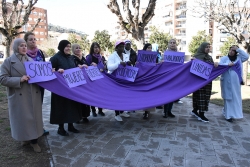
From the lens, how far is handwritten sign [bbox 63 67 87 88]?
12.5 ft

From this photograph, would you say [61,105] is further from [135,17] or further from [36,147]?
[135,17]

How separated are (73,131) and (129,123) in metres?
1.28

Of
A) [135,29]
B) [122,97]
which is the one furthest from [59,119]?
[135,29]

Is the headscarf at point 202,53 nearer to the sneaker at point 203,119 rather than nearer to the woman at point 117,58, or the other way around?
the sneaker at point 203,119

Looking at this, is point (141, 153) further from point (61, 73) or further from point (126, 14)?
point (126, 14)

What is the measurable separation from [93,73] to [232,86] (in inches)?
121

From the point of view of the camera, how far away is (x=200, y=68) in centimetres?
461

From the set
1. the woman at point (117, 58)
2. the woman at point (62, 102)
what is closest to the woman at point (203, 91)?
the woman at point (117, 58)

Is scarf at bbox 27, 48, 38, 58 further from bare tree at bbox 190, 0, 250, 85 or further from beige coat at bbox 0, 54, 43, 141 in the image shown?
bare tree at bbox 190, 0, 250, 85

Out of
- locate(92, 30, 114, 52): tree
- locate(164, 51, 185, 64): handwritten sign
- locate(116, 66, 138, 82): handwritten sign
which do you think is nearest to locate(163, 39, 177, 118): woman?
locate(164, 51, 185, 64): handwritten sign

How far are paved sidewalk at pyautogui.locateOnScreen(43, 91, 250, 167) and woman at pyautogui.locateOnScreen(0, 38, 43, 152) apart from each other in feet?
2.02

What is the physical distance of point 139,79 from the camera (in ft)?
15.8

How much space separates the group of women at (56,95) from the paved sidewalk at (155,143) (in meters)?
0.29

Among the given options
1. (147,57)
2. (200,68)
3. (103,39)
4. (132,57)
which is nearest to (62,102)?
(132,57)
